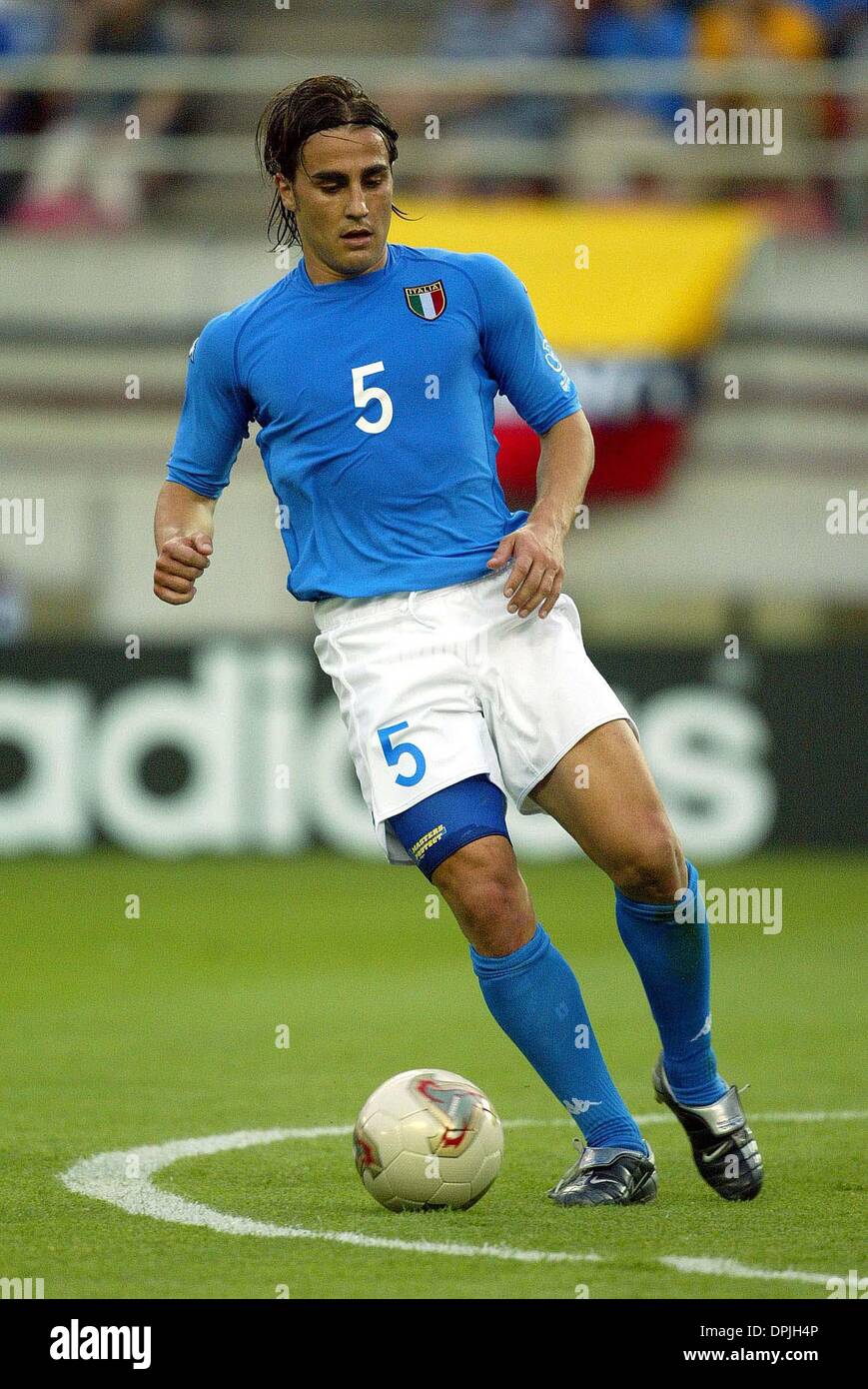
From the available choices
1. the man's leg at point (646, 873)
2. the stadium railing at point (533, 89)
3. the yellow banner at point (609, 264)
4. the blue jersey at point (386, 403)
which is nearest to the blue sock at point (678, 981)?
the man's leg at point (646, 873)

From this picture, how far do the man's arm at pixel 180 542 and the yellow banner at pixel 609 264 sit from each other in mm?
9232

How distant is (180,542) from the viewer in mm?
4496

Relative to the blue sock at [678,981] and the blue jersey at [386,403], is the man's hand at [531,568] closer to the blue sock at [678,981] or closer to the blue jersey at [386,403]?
the blue jersey at [386,403]

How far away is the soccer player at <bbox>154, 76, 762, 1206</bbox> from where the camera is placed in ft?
14.5

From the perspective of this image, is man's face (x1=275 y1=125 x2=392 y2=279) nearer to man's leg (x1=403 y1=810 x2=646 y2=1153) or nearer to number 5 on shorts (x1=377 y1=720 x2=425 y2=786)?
number 5 on shorts (x1=377 y1=720 x2=425 y2=786)

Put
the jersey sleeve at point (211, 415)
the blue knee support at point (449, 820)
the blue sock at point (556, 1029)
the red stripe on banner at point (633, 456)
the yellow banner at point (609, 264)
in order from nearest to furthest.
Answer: the blue knee support at point (449, 820) < the blue sock at point (556, 1029) < the jersey sleeve at point (211, 415) < the yellow banner at point (609, 264) < the red stripe on banner at point (633, 456)

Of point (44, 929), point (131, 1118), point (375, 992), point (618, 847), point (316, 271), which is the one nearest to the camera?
point (618, 847)

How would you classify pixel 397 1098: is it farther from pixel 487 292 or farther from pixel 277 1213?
pixel 487 292

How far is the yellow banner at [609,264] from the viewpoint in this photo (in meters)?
13.8

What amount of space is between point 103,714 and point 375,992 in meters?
4.40

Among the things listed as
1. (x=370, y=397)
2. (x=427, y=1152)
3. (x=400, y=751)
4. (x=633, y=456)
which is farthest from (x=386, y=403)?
(x=633, y=456)

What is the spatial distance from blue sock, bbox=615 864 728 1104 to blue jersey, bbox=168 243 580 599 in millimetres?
828

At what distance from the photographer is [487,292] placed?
466 cm

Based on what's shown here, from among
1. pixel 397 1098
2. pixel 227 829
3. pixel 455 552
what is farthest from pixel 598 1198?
pixel 227 829
